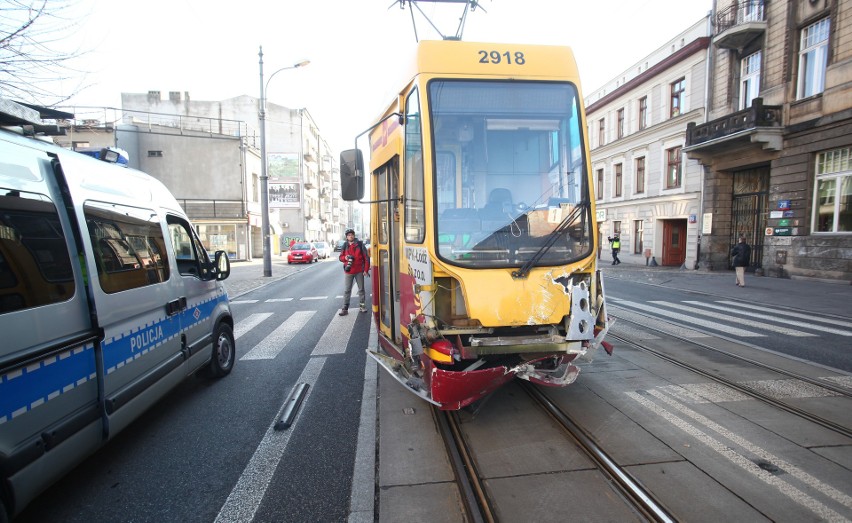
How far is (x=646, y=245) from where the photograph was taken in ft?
82.9

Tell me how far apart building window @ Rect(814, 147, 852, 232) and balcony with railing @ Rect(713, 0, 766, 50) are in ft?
19.7

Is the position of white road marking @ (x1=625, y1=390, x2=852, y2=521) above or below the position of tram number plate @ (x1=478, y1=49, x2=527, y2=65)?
below

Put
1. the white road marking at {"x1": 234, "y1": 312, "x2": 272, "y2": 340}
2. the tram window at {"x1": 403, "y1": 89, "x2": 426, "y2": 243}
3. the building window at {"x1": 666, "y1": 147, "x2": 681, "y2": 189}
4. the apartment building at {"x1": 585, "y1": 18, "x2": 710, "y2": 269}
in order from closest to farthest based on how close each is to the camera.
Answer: the tram window at {"x1": 403, "y1": 89, "x2": 426, "y2": 243} < the white road marking at {"x1": 234, "y1": 312, "x2": 272, "y2": 340} < the apartment building at {"x1": 585, "y1": 18, "x2": 710, "y2": 269} < the building window at {"x1": 666, "y1": 147, "x2": 681, "y2": 189}

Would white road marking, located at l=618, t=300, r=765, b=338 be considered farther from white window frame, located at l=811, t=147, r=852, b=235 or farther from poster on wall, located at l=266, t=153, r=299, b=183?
poster on wall, located at l=266, t=153, r=299, b=183

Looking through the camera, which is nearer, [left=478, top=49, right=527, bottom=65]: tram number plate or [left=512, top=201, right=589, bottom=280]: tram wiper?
[left=512, top=201, right=589, bottom=280]: tram wiper

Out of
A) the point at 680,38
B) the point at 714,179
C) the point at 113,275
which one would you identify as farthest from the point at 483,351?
the point at 680,38

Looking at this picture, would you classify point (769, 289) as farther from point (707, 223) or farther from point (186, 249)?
point (186, 249)

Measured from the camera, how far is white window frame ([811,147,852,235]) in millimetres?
14188

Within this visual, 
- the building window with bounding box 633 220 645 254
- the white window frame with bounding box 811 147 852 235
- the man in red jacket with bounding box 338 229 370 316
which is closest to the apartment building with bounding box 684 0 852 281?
the white window frame with bounding box 811 147 852 235

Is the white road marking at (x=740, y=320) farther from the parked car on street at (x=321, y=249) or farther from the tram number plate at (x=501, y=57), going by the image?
the parked car on street at (x=321, y=249)

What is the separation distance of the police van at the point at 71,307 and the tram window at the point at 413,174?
2.43 m

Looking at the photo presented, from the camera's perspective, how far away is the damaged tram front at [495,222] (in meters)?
3.64

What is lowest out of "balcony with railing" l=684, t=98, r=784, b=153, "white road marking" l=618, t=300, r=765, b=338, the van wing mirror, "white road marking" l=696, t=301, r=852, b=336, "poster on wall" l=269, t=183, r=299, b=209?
"white road marking" l=696, t=301, r=852, b=336

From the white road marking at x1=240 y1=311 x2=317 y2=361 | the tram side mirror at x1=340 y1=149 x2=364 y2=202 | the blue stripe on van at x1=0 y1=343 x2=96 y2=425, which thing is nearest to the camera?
the blue stripe on van at x1=0 y1=343 x2=96 y2=425
